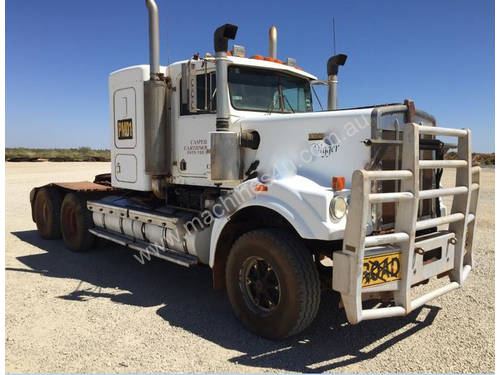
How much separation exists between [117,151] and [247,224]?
3055 millimetres

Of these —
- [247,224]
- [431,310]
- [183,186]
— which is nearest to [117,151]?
[183,186]

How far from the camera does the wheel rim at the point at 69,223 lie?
24.8 ft

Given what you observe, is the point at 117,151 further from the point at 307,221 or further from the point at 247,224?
the point at 307,221

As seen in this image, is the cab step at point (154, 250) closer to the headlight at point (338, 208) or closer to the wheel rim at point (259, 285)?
the wheel rim at point (259, 285)

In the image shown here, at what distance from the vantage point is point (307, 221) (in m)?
3.67

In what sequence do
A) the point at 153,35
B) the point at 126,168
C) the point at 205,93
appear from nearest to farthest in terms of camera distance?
the point at 205,93 < the point at 153,35 < the point at 126,168

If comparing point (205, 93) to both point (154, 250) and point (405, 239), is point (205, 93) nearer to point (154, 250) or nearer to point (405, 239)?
point (154, 250)

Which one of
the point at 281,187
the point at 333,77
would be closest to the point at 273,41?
the point at 333,77

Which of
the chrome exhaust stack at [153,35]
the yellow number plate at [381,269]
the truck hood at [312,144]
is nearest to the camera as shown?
the yellow number plate at [381,269]

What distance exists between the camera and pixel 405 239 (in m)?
3.54

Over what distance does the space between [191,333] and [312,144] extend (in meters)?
2.20

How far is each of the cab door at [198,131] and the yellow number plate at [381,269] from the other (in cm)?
249

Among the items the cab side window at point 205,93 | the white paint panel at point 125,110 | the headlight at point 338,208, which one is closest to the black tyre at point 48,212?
the white paint panel at point 125,110

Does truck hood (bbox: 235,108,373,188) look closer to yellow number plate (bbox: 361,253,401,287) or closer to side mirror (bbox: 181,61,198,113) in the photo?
side mirror (bbox: 181,61,198,113)
